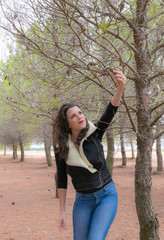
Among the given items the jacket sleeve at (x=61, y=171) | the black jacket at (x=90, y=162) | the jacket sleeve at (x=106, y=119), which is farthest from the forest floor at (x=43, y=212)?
the jacket sleeve at (x=106, y=119)

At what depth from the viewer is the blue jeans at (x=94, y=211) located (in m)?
2.21

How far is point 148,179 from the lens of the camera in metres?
3.77

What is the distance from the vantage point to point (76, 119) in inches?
98.0

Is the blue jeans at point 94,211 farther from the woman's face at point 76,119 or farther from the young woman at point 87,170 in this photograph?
the woman's face at point 76,119

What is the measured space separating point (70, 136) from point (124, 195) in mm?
7801

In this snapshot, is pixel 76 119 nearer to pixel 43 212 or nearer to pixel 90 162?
pixel 90 162

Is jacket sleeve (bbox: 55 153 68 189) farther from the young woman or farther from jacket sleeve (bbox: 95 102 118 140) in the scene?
jacket sleeve (bbox: 95 102 118 140)

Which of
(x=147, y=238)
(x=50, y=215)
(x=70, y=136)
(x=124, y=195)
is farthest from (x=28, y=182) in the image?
(x=70, y=136)

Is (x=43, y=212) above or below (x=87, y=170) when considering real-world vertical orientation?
below

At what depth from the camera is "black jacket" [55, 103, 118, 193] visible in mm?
2334

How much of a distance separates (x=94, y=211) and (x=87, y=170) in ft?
1.14

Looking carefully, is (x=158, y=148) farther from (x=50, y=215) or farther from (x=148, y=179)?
(x=148, y=179)

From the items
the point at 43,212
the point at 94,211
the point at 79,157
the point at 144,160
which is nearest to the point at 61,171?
the point at 79,157

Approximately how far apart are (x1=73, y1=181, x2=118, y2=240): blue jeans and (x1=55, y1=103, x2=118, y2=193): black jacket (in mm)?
68
